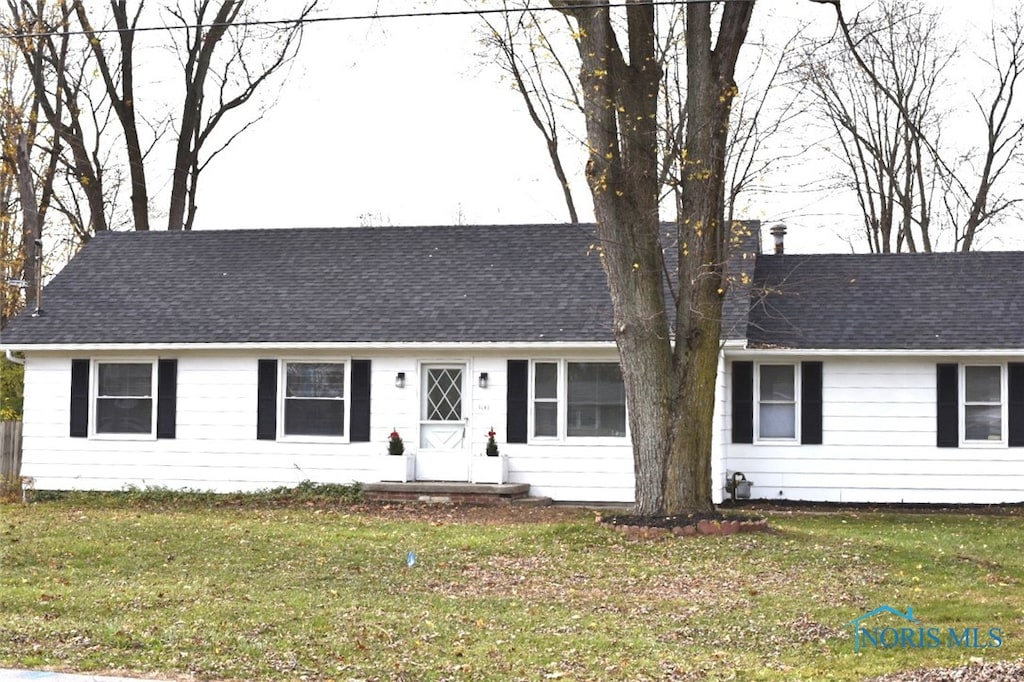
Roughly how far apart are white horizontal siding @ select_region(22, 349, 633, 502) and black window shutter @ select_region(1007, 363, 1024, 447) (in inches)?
234

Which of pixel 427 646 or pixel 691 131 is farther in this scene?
pixel 691 131

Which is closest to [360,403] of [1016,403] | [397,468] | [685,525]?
[397,468]

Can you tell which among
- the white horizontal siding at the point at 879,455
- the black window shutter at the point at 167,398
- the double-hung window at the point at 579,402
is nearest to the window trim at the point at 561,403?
the double-hung window at the point at 579,402

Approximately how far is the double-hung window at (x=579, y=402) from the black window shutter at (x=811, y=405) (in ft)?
9.30

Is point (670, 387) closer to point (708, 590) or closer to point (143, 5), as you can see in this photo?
point (708, 590)

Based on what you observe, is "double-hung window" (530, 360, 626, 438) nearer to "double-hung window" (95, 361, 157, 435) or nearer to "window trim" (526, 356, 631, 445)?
"window trim" (526, 356, 631, 445)

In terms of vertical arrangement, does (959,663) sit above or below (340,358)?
below

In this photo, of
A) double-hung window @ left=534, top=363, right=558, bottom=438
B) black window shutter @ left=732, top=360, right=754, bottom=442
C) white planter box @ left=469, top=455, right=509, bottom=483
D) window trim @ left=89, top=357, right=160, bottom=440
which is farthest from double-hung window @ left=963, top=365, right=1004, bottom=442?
window trim @ left=89, top=357, right=160, bottom=440

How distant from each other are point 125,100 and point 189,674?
26.4m

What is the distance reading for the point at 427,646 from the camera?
9.45 metres

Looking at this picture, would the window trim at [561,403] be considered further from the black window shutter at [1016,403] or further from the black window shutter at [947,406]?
the black window shutter at [1016,403]

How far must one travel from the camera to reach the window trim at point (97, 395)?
71.8 ft

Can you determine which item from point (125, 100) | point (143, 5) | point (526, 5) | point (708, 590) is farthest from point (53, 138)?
point (708, 590)

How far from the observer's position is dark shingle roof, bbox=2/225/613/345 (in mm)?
21344
